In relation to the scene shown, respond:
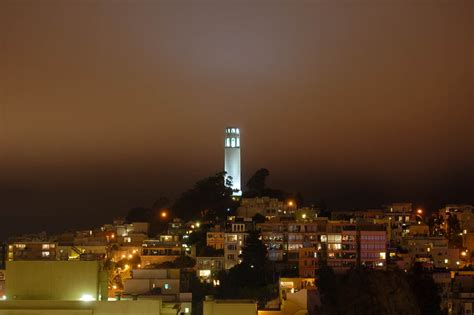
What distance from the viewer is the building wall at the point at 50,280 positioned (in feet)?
26.2

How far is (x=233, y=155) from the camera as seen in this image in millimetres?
25312

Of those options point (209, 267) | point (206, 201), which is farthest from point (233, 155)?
point (209, 267)

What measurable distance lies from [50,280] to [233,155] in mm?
17431

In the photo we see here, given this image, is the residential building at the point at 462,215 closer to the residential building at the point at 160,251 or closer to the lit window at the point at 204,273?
the residential building at the point at 160,251

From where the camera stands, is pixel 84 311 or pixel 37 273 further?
pixel 37 273

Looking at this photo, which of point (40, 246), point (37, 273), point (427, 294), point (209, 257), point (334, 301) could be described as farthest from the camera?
point (40, 246)

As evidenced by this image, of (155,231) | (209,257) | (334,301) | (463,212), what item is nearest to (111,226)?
(155,231)

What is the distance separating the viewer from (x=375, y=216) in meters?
22.6

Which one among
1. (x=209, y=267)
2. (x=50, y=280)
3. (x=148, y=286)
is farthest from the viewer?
(x=209, y=267)

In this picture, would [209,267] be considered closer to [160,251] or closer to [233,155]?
[160,251]

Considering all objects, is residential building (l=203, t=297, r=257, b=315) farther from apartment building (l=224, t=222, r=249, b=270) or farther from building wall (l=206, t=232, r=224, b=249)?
building wall (l=206, t=232, r=224, b=249)

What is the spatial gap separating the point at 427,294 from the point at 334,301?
8.70ft

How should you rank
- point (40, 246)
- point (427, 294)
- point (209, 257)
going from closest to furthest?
point (427, 294), point (209, 257), point (40, 246)

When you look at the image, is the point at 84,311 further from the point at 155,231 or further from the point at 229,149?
the point at 229,149
